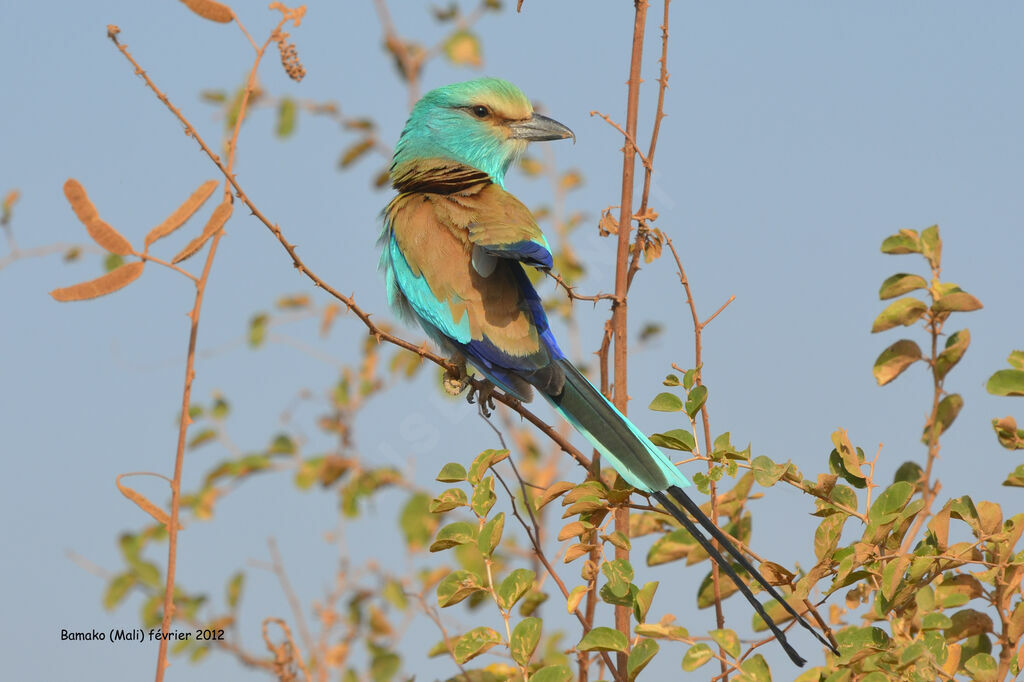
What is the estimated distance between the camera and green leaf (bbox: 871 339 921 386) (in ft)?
8.29

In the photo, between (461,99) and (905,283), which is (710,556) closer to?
(905,283)

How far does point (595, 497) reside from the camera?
6.67ft

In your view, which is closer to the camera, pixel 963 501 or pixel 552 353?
pixel 963 501

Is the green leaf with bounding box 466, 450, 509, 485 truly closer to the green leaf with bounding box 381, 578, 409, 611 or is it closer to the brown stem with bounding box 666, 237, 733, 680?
the brown stem with bounding box 666, 237, 733, 680

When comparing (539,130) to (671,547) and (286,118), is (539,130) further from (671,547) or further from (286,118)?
(671,547)

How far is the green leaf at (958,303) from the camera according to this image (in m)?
2.38

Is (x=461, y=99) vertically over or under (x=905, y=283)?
over

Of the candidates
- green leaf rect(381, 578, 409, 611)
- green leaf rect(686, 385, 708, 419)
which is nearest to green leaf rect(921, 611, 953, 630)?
green leaf rect(686, 385, 708, 419)

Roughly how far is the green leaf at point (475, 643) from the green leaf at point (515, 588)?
6 centimetres

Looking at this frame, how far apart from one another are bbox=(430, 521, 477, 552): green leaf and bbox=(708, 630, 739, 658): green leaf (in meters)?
0.53

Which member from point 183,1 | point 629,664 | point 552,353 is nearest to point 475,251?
point 552,353

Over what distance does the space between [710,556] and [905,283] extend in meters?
0.84

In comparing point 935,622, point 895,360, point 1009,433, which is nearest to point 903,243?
point 895,360

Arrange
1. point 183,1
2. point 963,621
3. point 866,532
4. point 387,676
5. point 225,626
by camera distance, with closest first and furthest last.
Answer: point 866,532 < point 963,621 < point 183,1 < point 387,676 < point 225,626
